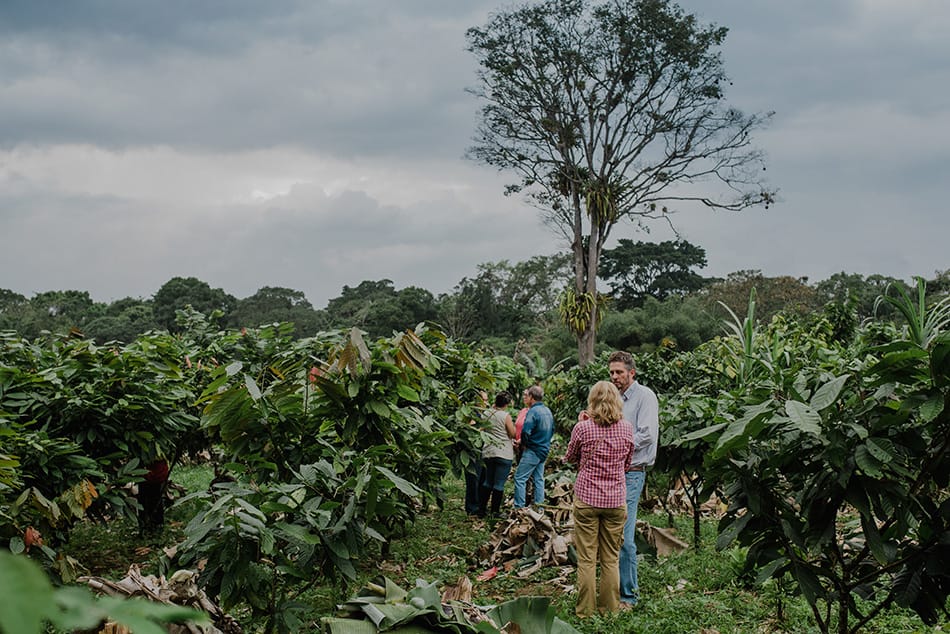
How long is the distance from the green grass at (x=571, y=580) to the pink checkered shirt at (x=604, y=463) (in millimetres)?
794

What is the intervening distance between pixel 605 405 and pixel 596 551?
102 centimetres

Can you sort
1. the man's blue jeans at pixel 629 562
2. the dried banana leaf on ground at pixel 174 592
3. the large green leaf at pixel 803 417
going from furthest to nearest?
1. the man's blue jeans at pixel 629 562
2. the dried banana leaf on ground at pixel 174 592
3. the large green leaf at pixel 803 417

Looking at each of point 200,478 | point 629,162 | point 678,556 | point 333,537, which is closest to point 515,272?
point 629,162

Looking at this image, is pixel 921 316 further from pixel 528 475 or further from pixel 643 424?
pixel 528 475

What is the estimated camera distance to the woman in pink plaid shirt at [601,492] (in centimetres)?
504

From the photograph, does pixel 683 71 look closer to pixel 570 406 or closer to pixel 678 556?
pixel 570 406

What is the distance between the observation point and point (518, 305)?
42781mm

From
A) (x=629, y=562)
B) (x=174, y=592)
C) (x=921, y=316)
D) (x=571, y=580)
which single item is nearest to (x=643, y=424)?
(x=629, y=562)

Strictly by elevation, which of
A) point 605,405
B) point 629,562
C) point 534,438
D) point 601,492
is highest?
point 605,405

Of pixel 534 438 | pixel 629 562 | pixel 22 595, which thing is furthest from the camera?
pixel 534 438

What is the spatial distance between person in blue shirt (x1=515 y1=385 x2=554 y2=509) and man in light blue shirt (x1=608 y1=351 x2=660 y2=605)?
271cm

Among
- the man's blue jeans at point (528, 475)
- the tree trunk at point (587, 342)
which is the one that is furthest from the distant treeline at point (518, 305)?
the man's blue jeans at point (528, 475)

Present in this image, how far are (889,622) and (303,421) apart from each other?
12.5ft

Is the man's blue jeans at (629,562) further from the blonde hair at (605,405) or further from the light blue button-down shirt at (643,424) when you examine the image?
the blonde hair at (605,405)
